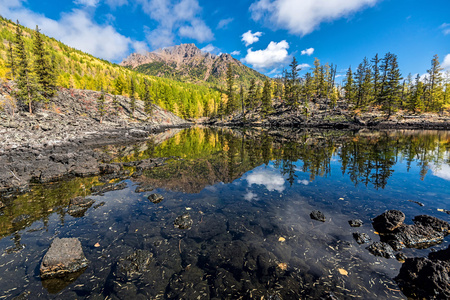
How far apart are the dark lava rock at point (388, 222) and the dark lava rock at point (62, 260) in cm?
1204

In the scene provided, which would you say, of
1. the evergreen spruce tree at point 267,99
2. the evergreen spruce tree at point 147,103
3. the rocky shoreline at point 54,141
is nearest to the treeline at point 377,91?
the evergreen spruce tree at point 267,99

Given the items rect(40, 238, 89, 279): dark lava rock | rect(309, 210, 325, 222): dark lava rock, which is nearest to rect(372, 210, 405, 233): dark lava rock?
rect(309, 210, 325, 222): dark lava rock

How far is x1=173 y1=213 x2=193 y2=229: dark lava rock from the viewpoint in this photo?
8.16m

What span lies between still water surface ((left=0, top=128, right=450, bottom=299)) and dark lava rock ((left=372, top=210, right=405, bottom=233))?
1.22ft

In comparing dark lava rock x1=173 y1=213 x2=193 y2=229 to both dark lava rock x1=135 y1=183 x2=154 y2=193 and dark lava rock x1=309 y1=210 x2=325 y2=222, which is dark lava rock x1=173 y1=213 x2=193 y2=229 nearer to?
dark lava rock x1=135 y1=183 x2=154 y2=193

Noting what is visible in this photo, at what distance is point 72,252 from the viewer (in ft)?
20.0

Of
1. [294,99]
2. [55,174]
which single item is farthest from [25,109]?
[294,99]

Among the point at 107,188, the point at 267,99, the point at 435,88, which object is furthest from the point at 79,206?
the point at 435,88

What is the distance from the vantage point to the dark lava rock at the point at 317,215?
8.45 m

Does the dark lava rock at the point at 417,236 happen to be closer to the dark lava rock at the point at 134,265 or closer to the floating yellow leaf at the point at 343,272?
the floating yellow leaf at the point at 343,272

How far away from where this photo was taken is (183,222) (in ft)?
27.4

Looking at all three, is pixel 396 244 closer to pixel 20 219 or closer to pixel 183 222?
pixel 183 222

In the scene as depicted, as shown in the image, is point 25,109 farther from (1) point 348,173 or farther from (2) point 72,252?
(1) point 348,173

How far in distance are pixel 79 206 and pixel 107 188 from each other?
260 cm
